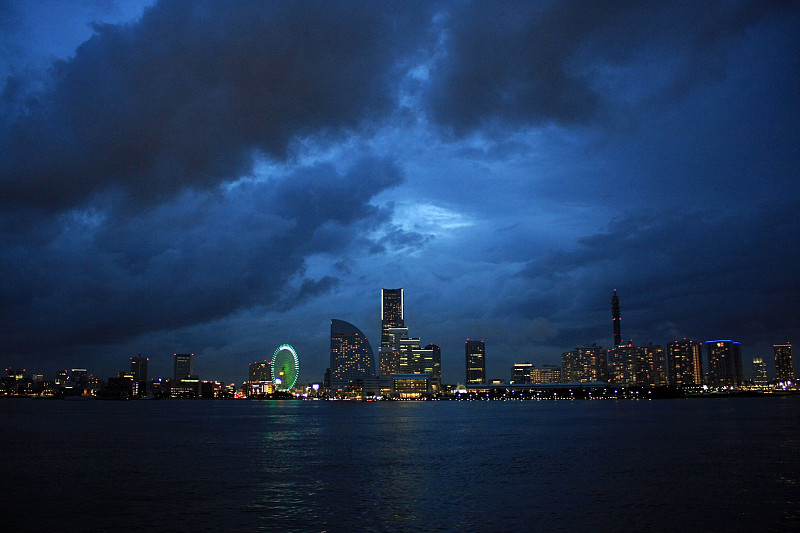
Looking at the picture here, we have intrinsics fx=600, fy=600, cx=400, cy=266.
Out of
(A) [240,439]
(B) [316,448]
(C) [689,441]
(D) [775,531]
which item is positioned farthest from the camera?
(A) [240,439]

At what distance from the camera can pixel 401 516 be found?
33.7 metres

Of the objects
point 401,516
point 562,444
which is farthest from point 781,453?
point 401,516

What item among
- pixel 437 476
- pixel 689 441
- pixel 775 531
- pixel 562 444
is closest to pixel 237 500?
pixel 437 476

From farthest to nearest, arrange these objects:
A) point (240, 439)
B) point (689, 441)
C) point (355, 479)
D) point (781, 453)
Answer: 1. point (240, 439)
2. point (689, 441)
3. point (781, 453)
4. point (355, 479)

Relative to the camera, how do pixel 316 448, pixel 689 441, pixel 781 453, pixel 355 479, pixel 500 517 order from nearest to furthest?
pixel 500 517, pixel 355 479, pixel 781 453, pixel 316 448, pixel 689 441

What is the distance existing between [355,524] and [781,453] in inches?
2043

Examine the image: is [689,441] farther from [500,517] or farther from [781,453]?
[500,517]

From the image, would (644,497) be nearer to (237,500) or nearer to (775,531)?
(775,531)

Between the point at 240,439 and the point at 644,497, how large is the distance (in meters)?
59.6

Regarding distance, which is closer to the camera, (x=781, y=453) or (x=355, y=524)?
(x=355, y=524)

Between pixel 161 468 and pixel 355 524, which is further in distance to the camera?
pixel 161 468

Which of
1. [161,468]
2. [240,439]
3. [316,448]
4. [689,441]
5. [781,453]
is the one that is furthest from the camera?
[240,439]

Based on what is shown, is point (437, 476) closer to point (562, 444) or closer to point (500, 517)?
point (500, 517)

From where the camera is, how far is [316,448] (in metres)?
71.8
